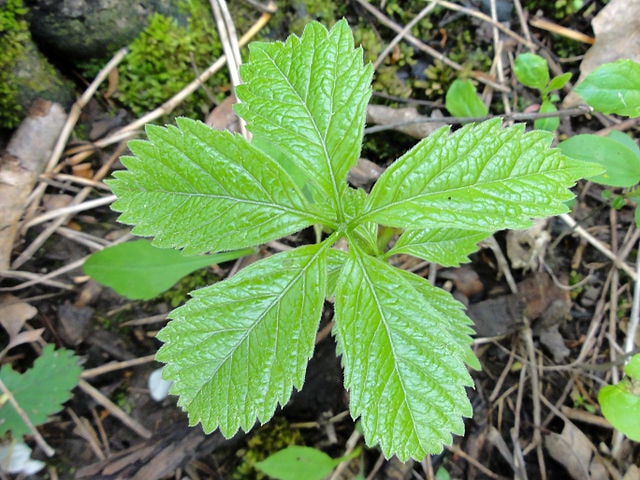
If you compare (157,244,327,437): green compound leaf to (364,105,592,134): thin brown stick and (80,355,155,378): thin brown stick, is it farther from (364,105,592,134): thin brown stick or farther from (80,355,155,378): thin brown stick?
(364,105,592,134): thin brown stick

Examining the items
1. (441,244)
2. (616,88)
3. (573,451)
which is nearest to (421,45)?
(616,88)

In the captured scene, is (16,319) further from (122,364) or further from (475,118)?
(475,118)

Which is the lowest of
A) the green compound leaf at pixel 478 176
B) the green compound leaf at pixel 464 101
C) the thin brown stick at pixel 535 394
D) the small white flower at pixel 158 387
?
the thin brown stick at pixel 535 394

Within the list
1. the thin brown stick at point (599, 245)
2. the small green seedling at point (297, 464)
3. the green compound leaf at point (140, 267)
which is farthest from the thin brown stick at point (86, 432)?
the thin brown stick at point (599, 245)

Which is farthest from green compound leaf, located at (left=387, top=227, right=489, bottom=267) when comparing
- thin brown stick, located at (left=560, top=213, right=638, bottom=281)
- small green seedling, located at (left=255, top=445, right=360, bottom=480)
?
small green seedling, located at (left=255, top=445, right=360, bottom=480)

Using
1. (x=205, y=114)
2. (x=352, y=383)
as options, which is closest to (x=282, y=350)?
(x=352, y=383)

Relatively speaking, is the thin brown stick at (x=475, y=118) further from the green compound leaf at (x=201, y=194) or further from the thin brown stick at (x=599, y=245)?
the green compound leaf at (x=201, y=194)
